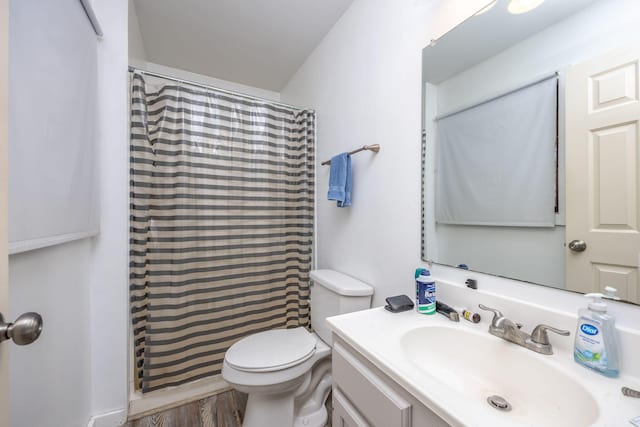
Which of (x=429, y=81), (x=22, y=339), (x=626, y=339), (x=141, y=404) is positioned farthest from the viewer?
(x=141, y=404)

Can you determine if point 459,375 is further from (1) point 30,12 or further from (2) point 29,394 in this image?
(1) point 30,12

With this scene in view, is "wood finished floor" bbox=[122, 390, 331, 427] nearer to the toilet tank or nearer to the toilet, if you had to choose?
the toilet

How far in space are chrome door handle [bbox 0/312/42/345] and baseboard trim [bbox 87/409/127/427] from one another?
1324mm

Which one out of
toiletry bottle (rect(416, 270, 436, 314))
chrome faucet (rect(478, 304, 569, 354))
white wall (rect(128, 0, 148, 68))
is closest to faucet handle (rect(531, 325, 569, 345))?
chrome faucet (rect(478, 304, 569, 354))

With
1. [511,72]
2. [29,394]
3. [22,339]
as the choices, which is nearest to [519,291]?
[511,72]

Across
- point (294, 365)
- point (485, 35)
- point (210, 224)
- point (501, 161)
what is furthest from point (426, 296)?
point (210, 224)

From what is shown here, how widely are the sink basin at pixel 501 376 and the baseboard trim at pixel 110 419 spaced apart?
156cm

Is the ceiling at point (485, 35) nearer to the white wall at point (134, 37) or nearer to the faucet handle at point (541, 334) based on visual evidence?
the faucet handle at point (541, 334)

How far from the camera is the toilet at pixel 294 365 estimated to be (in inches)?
43.8

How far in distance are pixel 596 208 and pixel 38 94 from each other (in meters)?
1.54

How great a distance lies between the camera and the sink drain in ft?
2.01

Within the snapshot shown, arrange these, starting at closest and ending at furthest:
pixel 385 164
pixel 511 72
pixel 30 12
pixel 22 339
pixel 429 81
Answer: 1. pixel 22 339
2. pixel 30 12
3. pixel 511 72
4. pixel 429 81
5. pixel 385 164

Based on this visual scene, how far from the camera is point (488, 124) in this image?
2.87 feet

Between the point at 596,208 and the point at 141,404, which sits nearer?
the point at 596,208
